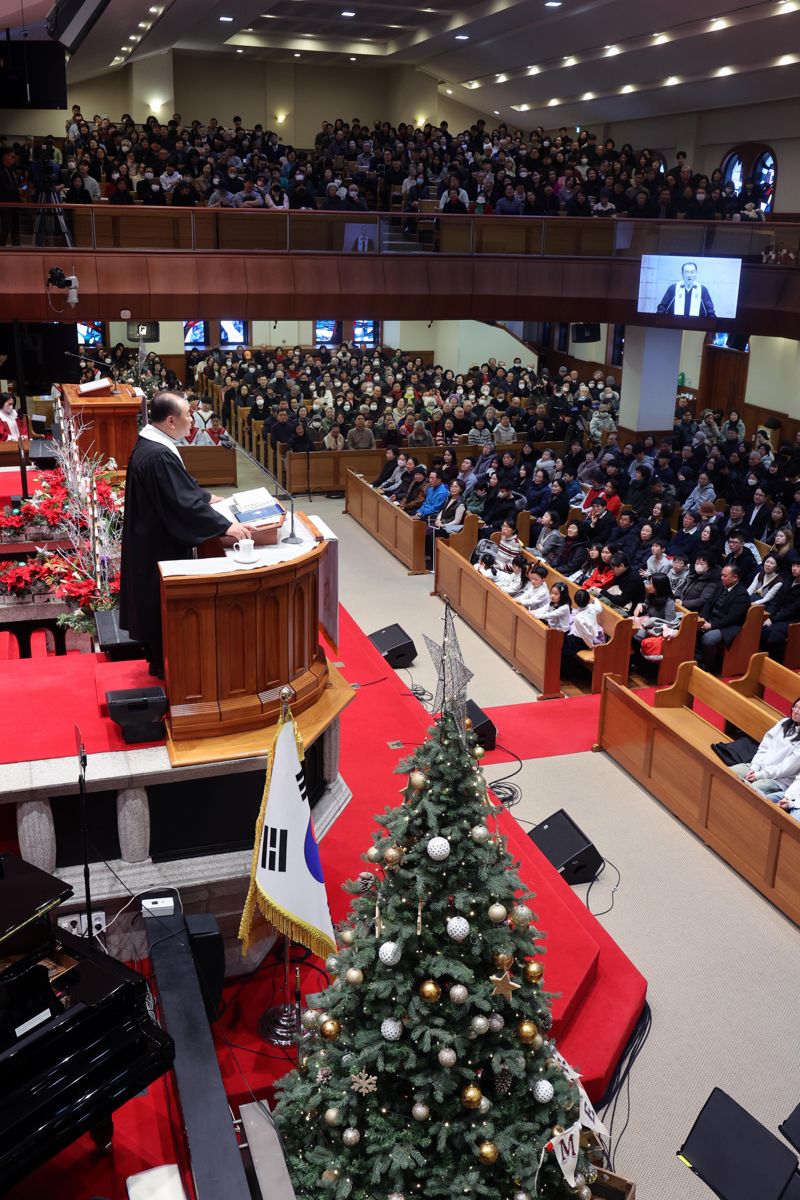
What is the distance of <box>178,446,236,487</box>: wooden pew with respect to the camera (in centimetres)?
1720

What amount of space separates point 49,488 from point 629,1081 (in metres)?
6.23

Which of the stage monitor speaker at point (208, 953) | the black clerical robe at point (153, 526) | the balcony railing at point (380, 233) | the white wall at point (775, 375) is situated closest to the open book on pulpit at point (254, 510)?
the black clerical robe at point (153, 526)

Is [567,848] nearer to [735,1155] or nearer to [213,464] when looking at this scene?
[735,1155]

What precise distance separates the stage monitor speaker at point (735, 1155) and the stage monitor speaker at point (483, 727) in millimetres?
4255

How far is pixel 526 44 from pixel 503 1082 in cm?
2314

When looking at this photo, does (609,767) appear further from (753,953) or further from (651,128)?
(651,128)

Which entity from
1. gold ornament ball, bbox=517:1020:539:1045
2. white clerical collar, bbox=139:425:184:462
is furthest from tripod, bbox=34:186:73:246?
gold ornament ball, bbox=517:1020:539:1045

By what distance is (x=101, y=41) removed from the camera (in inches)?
827

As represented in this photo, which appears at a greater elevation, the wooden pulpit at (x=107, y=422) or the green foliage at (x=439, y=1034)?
the wooden pulpit at (x=107, y=422)

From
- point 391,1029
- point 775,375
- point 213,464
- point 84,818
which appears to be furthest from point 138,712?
point 775,375

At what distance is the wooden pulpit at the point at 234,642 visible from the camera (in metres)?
4.53

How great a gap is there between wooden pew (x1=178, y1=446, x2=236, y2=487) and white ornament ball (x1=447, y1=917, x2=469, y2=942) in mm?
14197

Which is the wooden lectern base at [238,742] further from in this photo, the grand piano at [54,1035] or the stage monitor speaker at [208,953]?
the grand piano at [54,1035]

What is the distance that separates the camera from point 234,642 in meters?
4.66
